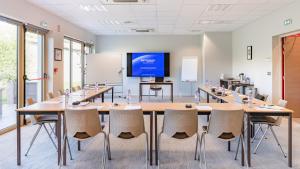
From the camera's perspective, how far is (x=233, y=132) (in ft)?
11.2

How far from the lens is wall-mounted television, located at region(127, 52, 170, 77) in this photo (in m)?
12.0

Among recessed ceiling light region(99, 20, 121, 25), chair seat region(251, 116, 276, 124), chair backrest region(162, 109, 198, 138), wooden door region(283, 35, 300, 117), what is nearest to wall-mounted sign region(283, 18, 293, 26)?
wooden door region(283, 35, 300, 117)

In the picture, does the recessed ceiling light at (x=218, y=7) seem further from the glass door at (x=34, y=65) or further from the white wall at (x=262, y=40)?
the glass door at (x=34, y=65)

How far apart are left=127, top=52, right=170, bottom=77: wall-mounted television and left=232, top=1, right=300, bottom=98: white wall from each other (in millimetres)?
3294

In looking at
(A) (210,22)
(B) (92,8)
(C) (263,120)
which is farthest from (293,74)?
(B) (92,8)

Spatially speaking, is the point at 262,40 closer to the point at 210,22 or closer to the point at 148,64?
the point at 210,22

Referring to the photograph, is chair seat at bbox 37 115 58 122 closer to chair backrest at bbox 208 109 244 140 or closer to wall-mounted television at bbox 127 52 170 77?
chair backrest at bbox 208 109 244 140

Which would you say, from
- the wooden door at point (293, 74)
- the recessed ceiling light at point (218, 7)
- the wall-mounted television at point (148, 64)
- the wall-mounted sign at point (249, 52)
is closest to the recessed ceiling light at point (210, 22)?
the wall-mounted sign at point (249, 52)

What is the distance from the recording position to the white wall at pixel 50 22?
539 centimetres

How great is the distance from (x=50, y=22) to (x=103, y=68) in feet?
11.7

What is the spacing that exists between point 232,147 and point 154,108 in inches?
62.6

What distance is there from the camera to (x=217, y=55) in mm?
11195

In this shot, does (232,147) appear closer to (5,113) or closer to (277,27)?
(277,27)

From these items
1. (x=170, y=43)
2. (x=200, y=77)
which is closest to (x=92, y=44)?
(x=170, y=43)
